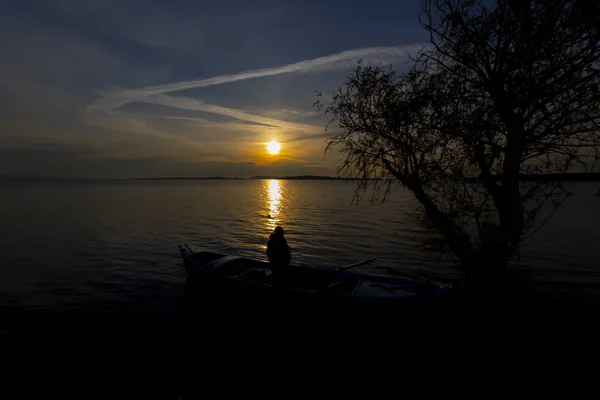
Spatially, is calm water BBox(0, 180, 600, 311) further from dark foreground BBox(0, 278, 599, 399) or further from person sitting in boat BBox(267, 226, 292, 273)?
person sitting in boat BBox(267, 226, 292, 273)

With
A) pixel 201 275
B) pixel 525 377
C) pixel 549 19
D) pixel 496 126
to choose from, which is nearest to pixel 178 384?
pixel 201 275

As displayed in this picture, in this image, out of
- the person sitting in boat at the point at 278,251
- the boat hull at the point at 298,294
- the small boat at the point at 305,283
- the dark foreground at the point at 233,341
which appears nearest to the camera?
the dark foreground at the point at 233,341

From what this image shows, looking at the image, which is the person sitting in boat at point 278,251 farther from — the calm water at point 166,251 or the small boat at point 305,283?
the calm water at point 166,251

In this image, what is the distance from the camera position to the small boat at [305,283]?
12.4 meters

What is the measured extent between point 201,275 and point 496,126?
13.2 m

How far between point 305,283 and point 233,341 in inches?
144

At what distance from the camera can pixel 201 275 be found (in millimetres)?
16000

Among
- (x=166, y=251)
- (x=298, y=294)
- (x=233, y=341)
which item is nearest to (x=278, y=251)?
(x=298, y=294)

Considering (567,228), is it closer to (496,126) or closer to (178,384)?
(496,126)

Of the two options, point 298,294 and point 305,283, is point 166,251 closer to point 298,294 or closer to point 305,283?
point 305,283

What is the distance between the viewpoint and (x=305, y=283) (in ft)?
48.3

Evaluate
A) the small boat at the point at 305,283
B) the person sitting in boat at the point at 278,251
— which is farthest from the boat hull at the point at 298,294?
the person sitting in boat at the point at 278,251

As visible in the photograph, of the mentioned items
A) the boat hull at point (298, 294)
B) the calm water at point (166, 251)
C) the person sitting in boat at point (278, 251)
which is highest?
the person sitting in boat at point (278, 251)

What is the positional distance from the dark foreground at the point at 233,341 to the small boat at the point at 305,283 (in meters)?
0.41
